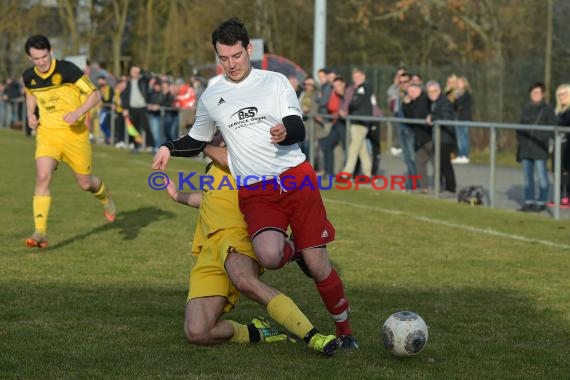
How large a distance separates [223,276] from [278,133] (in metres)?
1.11

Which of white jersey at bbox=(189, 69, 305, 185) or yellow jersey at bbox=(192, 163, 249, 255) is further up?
white jersey at bbox=(189, 69, 305, 185)

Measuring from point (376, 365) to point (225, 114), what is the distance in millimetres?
1741

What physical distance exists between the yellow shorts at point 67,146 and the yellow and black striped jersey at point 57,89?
8 cm

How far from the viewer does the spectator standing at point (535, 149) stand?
15.8m

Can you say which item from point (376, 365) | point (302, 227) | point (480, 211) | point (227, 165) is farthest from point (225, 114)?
point (480, 211)

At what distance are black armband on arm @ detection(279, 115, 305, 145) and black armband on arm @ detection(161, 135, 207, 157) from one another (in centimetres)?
77

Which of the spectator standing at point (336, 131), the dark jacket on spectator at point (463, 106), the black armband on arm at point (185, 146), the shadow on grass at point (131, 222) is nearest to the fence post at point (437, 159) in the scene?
the spectator standing at point (336, 131)

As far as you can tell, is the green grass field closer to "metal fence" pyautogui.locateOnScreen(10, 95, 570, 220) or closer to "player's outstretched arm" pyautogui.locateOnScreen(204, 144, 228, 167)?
"metal fence" pyautogui.locateOnScreen(10, 95, 570, 220)

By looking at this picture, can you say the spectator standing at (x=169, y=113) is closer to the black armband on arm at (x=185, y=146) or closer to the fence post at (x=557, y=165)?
the fence post at (x=557, y=165)

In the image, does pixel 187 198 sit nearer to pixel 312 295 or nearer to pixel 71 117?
pixel 312 295

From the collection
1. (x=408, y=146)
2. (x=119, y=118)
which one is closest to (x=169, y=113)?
(x=119, y=118)

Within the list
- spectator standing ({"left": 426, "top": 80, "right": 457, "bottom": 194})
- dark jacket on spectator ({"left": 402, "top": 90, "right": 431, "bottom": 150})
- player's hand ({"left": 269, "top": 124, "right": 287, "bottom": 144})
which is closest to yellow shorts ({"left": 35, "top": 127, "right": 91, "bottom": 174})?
player's hand ({"left": 269, "top": 124, "right": 287, "bottom": 144})

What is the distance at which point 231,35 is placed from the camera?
693 centimetres

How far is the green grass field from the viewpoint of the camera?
6707 millimetres
